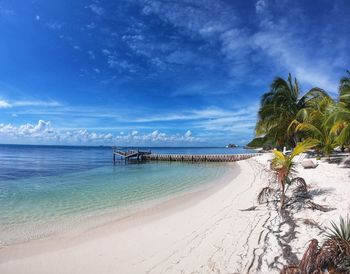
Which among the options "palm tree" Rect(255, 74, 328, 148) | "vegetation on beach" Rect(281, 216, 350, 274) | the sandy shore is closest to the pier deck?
"palm tree" Rect(255, 74, 328, 148)

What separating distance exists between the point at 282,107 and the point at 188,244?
1972 cm

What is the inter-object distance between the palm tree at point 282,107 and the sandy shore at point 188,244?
1446cm

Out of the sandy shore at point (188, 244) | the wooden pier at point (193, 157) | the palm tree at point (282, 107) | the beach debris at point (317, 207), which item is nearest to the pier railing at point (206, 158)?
the wooden pier at point (193, 157)

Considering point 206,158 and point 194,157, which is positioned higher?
point 194,157

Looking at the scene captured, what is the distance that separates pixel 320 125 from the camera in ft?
51.6

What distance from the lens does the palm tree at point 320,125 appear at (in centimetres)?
1248

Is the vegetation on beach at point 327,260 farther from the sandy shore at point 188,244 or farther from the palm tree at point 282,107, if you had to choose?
the palm tree at point 282,107

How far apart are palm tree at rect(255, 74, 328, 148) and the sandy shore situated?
14.5 metres

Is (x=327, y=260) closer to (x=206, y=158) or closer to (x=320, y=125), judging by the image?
(x=320, y=125)

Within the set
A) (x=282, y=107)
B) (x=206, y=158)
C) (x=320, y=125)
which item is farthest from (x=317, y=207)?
(x=206, y=158)

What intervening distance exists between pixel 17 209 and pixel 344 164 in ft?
48.2

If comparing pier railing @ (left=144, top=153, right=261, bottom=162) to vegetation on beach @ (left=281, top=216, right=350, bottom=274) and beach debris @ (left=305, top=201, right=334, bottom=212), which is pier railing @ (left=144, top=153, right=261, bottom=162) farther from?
vegetation on beach @ (left=281, top=216, right=350, bottom=274)

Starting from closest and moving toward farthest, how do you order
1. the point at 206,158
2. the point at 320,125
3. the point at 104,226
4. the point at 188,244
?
the point at 188,244 → the point at 104,226 → the point at 320,125 → the point at 206,158

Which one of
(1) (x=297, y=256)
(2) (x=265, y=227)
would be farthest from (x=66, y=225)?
(1) (x=297, y=256)
